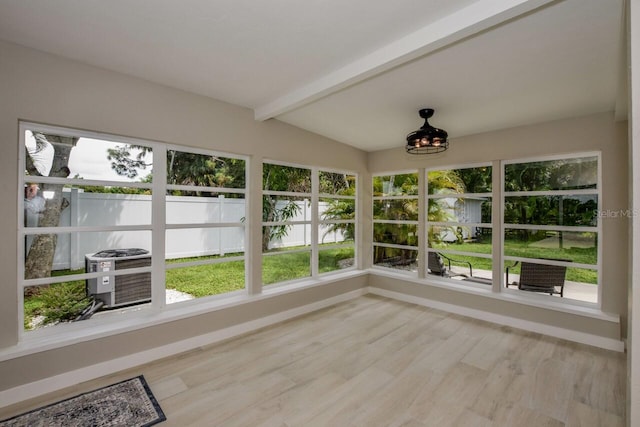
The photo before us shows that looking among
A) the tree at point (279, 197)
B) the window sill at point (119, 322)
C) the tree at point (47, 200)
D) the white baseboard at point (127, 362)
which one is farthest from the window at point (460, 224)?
the tree at point (47, 200)

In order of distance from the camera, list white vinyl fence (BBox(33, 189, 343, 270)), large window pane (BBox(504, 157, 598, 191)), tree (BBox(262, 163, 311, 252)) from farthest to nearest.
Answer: tree (BBox(262, 163, 311, 252)) < large window pane (BBox(504, 157, 598, 191)) < white vinyl fence (BBox(33, 189, 343, 270))

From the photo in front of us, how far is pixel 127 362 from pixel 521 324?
171 inches

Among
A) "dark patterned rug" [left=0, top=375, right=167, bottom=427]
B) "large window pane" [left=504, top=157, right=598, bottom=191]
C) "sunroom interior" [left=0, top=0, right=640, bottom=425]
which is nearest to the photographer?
"dark patterned rug" [left=0, top=375, right=167, bottom=427]

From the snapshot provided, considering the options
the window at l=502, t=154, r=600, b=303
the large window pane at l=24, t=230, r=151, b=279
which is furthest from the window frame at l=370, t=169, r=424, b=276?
the large window pane at l=24, t=230, r=151, b=279

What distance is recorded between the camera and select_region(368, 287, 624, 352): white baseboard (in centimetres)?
317

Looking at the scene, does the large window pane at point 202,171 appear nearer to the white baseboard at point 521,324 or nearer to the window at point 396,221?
the window at point 396,221

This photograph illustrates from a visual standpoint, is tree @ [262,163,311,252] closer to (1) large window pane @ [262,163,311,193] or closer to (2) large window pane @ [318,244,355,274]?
(1) large window pane @ [262,163,311,193]

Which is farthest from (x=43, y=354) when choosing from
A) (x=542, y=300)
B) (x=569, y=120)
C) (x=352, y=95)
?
(x=569, y=120)

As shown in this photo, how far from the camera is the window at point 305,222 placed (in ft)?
13.2

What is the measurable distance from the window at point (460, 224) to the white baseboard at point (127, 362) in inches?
92.5

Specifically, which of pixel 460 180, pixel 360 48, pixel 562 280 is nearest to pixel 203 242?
pixel 360 48

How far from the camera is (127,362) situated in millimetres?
2701

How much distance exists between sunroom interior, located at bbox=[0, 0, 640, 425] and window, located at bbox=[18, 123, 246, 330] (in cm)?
2

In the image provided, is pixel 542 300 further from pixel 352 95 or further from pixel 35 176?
pixel 35 176
